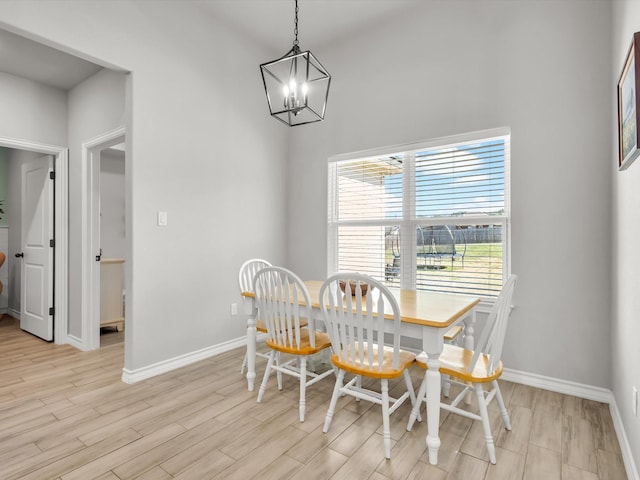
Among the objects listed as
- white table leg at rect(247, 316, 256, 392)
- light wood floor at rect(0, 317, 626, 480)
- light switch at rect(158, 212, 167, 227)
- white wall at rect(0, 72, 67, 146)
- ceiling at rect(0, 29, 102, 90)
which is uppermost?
ceiling at rect(0, 29, 102, 90)

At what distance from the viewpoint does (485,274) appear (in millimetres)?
2836

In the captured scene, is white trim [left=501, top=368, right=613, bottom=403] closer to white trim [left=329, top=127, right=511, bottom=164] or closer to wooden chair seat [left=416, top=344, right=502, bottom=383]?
wooden chair seat [left=416, top=344, right=502, bottom=383]

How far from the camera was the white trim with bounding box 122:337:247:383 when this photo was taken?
2.66 meters

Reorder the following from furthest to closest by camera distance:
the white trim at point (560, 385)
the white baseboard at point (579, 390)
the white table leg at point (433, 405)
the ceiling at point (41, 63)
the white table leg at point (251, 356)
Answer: the ceiling at point (41, 63) → the white table leg at point (251, 356) → the white trim at point (560, 385) → the white baseboard at point (579, 390) → the white table leg at point (433, 405)

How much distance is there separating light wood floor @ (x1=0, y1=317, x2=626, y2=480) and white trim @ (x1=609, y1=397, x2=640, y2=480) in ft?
0.11

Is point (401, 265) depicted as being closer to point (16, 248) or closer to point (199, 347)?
point (199, 347)

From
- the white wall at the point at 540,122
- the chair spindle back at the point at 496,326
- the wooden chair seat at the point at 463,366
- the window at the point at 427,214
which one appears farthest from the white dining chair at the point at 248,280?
the white wall at the point at 540,122

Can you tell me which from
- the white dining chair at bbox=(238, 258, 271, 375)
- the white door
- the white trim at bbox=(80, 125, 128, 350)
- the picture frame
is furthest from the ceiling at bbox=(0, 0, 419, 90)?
the white dining chair at bbox=(238, 258, 271, 375)

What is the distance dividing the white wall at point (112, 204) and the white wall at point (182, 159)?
175 centimetres

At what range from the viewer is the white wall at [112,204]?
17.1 feet

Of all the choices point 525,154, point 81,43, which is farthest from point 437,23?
point 81,43

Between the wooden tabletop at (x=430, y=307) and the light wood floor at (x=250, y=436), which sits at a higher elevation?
the wooden tabletop at (x=430, y=307)

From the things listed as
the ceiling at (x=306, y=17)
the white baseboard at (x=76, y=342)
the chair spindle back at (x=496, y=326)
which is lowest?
the white baseboard at (x=76, y=342)

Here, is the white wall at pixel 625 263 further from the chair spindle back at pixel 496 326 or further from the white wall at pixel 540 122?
the chair spindle back at pixel 496 326
